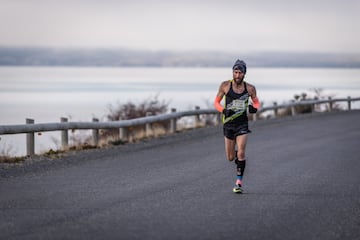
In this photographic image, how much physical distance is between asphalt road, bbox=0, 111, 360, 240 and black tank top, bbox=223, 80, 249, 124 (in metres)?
1.12

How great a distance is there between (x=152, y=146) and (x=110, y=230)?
38.7ft

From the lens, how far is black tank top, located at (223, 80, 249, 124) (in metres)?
11.6

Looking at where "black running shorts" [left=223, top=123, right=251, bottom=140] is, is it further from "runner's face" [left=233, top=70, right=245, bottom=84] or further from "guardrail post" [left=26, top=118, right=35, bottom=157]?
"guardrail post" [left=26, top=118, right=35, bottom=157]

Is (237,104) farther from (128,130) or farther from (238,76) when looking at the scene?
(128,130)

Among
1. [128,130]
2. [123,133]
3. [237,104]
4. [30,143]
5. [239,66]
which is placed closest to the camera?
[239,66]

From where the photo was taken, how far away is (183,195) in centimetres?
1110

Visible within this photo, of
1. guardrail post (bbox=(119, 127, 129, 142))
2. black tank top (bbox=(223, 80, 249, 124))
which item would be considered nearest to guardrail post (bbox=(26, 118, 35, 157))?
guardrail post (bbox=(119, 127, 129, 142))

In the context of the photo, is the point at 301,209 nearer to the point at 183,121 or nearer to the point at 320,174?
the point at 320,174

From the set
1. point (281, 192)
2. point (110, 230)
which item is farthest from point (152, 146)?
point (110, 230)

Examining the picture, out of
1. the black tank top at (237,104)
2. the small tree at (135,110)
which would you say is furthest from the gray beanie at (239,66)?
the small tree at (135,110)

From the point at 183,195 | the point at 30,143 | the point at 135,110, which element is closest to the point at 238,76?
the point at 183,195

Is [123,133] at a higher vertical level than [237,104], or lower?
lower

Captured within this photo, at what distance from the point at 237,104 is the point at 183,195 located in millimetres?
1669

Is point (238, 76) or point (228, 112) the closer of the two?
point (238, 76)
